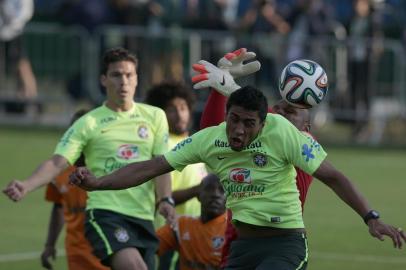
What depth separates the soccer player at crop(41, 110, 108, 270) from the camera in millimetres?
12164

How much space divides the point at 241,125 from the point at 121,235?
2.37m

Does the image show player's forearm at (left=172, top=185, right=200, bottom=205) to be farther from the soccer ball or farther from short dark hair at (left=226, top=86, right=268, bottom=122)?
short dark hair at (left=226, top=86, right=268, bottom=122)

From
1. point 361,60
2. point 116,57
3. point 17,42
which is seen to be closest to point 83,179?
point 116,57

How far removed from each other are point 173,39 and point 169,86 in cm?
1356

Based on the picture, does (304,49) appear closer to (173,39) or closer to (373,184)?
(173,39)

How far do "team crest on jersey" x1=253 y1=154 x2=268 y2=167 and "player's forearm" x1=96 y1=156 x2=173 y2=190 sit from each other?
592mm

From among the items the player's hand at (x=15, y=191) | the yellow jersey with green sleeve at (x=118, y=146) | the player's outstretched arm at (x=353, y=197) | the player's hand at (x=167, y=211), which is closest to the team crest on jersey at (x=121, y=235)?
the yellow jersey with green sleeve at (x=118, y=146)

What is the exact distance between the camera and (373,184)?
2100cm

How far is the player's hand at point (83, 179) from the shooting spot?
901 cm

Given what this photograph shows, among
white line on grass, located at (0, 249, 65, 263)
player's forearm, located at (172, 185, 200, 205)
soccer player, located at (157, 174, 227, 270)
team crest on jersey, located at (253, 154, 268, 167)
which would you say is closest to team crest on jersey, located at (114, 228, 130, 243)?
soccer player, located at (157, 174, 227, 270)

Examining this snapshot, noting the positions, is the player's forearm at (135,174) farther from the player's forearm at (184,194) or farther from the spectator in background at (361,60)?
the spectator in background at (361,60)

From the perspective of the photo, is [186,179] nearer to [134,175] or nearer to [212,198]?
[212,198]

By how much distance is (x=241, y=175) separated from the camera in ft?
30.8

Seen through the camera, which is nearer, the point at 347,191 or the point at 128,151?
the point at 347,191
